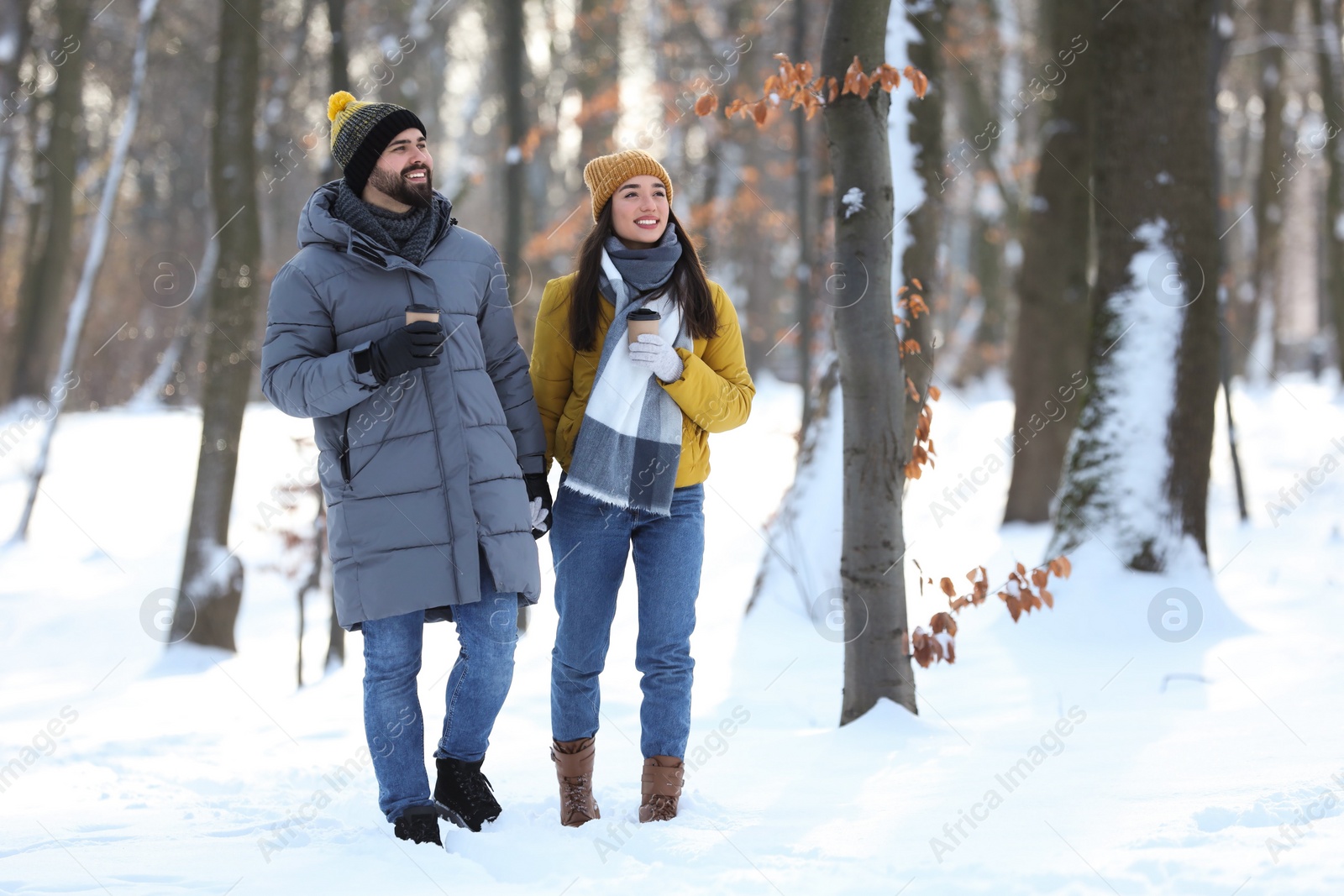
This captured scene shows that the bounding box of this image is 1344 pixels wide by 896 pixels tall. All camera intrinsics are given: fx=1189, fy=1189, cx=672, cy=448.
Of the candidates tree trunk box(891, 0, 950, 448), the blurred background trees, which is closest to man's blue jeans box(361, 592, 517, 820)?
the blurred background trees

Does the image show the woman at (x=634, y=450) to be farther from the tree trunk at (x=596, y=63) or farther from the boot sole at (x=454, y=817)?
the tree trunk at (x=596, y=63)

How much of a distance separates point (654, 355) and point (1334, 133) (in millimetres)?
12888

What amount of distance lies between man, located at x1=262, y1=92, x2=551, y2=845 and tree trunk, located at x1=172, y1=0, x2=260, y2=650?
17.3 feet

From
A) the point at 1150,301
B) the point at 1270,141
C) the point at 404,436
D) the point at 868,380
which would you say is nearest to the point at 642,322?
the point at 404,436

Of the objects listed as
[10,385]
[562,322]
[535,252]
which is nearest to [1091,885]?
[562,322]

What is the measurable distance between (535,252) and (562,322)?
31.2ft

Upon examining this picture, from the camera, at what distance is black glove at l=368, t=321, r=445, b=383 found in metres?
2.83

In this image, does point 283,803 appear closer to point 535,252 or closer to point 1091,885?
point 1091,885

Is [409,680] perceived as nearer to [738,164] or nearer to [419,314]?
[419,314]

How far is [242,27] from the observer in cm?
809

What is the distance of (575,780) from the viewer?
3256 millimetres

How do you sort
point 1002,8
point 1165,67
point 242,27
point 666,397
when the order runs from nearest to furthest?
point 666,397 → point 1165,67 → point 242,27 → point 1002,8

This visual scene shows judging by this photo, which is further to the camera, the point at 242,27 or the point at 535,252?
the point at 535,252

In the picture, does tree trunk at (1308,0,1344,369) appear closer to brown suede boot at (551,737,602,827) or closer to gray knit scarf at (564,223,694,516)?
gray knit scarf at (564,223,694,516)
